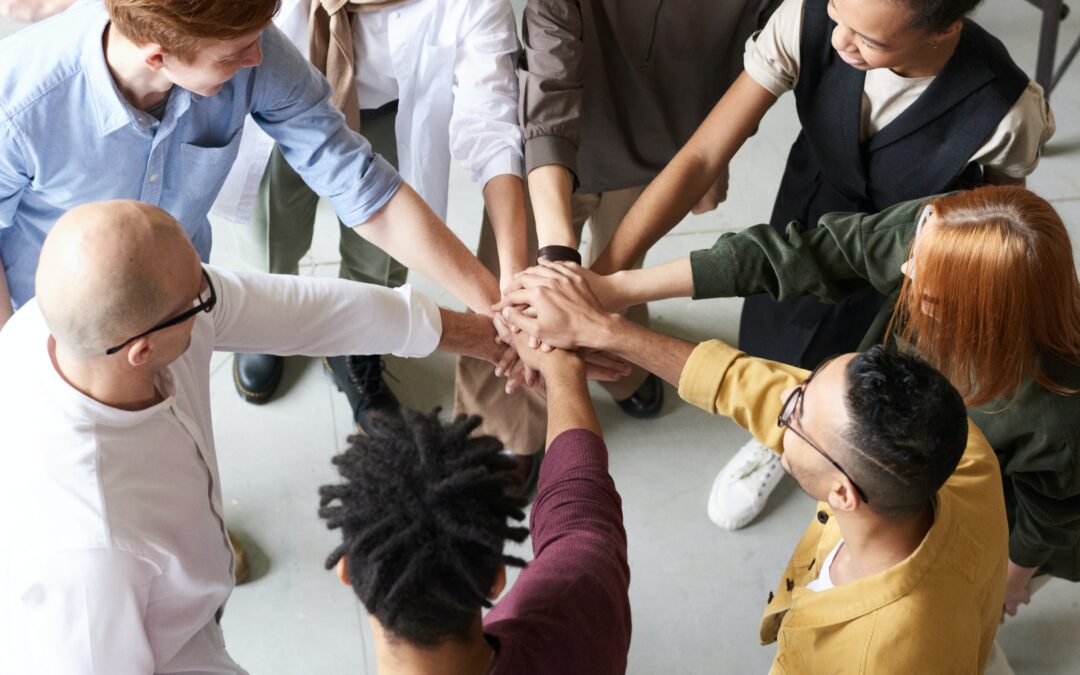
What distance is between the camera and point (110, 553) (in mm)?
1256

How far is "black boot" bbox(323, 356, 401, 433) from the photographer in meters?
2.62

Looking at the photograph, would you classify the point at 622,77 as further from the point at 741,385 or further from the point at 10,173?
the point at 10,173

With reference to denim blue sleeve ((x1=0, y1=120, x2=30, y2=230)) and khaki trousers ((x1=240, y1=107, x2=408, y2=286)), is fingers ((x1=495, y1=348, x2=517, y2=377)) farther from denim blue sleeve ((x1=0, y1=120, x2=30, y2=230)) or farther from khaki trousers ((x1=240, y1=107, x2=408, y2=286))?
denim blue sleeve ((x1=0, y1=120, x2=30, y2=230))

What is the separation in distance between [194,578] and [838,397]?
95 centimetres

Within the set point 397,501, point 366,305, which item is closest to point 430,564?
point 397,501

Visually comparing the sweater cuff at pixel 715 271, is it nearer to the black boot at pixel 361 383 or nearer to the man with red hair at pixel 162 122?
the man with red hair at pixel 162 122

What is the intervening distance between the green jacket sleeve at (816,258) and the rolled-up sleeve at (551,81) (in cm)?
40

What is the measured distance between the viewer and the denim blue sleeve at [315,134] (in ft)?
5.64

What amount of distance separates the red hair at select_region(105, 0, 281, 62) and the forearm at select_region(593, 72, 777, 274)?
2.91 ft

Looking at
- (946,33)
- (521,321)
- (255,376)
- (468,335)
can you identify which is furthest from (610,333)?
(255,376)

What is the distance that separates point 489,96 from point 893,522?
120 centimetres

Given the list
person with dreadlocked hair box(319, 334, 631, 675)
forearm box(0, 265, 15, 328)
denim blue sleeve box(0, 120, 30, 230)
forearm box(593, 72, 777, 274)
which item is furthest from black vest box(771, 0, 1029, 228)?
forearm box(0, 265, 15, 328)

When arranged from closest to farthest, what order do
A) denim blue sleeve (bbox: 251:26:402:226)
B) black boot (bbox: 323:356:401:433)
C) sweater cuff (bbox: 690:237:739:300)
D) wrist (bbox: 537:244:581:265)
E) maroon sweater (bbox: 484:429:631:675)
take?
maroon sweater (bbox: 484:429:631:675), denim blue sleeve (bbox: 251:26:402:226), sweater cuff (bbox: 690:237:739:300), wrist (bbox: 537:244:581:265), black boot (bbox: 323:356:401:433)

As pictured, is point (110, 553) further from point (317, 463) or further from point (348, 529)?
point (317, 463)
